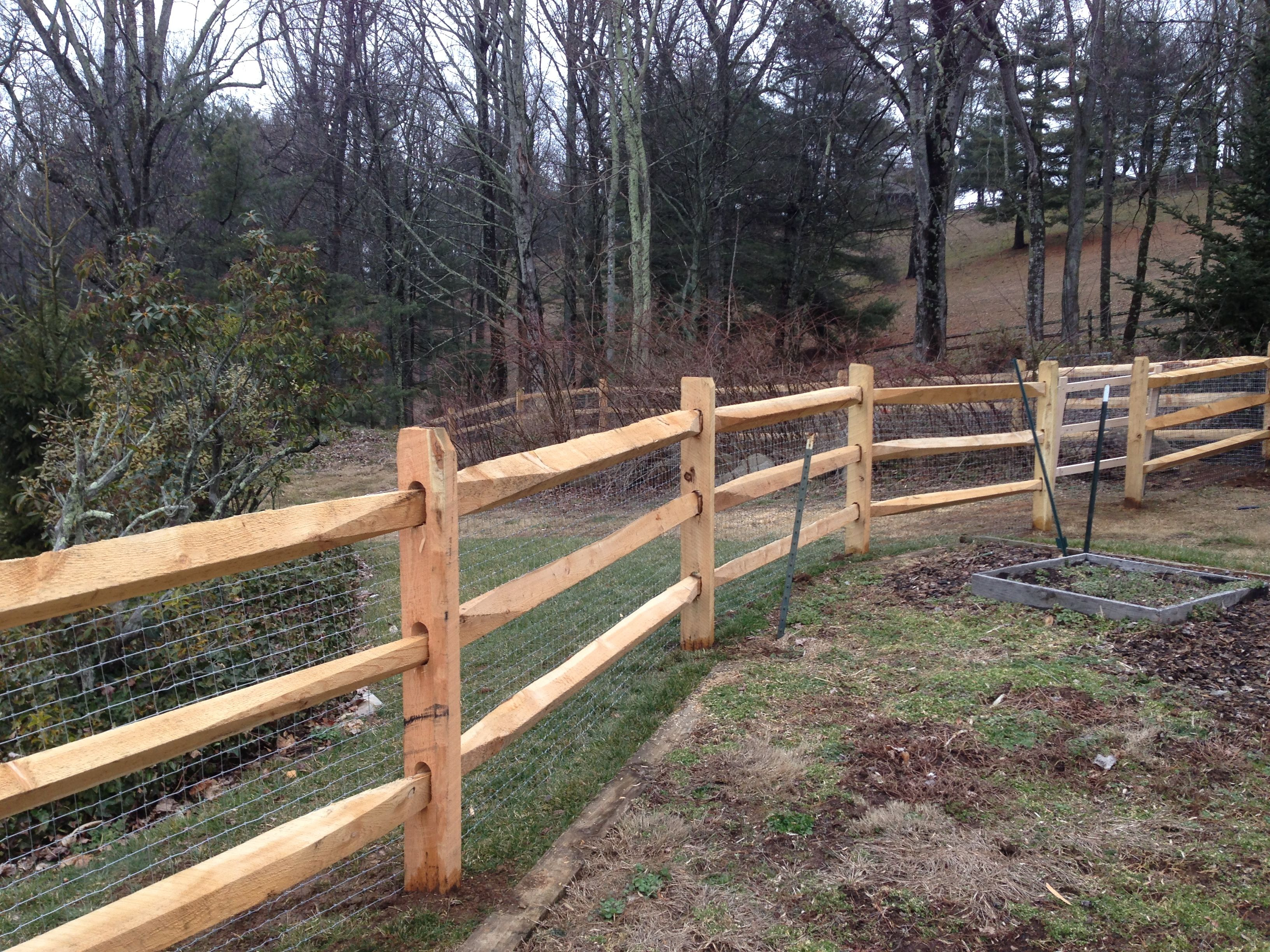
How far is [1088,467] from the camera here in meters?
8.04

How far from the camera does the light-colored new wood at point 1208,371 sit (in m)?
8.18

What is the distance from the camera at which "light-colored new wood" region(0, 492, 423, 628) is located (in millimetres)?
1753

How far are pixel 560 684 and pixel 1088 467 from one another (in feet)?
20.6

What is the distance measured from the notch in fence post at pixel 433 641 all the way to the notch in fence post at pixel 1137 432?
733 centimetres

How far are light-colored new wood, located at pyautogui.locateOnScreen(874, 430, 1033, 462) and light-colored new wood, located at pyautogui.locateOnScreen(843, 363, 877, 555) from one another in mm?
123

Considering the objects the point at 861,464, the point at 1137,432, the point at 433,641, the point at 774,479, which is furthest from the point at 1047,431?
the point at 433,641

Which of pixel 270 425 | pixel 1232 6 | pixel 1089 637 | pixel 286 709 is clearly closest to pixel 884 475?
pixel 1089 637

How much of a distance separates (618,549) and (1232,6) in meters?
24.6

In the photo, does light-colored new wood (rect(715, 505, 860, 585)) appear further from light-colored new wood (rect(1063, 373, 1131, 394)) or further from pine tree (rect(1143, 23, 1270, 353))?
pine tree (rect(1143, 23, 1270, 353))

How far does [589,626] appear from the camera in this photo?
548 centimetres

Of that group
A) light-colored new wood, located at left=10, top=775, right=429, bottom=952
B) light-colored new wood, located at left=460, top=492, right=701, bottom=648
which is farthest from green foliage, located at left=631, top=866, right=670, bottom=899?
light-colored new wood, located at left=460, top=492, right=701, bottom=648

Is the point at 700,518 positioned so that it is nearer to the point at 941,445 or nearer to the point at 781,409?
the point at 781,409

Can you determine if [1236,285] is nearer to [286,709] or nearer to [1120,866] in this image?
[1120,866]

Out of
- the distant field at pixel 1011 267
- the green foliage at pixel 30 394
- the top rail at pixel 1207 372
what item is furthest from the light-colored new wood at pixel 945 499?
the distant field at pixel 1011 267
